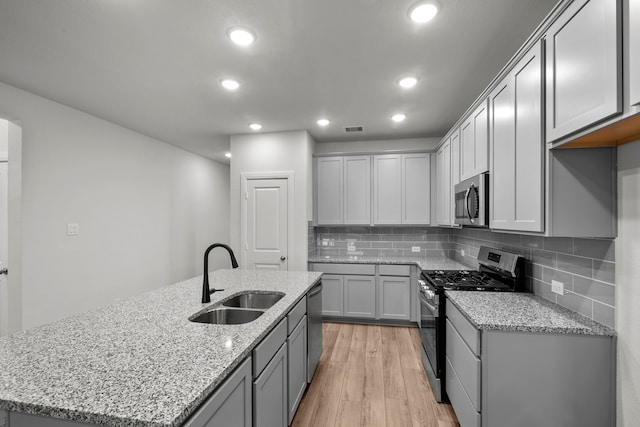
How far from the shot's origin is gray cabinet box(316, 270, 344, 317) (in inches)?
156

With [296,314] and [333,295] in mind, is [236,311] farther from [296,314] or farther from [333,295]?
[333,295]

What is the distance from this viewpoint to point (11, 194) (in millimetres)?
2678

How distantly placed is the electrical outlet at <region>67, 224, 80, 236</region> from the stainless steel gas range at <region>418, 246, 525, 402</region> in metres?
3.73

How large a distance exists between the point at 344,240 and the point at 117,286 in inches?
123

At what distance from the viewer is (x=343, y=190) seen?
4266 mm

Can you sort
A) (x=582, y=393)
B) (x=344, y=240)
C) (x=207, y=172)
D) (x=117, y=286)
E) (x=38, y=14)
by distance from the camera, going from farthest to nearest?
(x=207, y=172) → (x=344, y=240) → (x=117, y=286) → (x=38, y=14) → (x=582, y=393)

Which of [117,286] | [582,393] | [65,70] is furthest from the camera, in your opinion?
[117,286]

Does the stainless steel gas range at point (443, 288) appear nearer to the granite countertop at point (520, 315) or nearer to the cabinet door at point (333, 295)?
the granite countertop at point (520, 315)

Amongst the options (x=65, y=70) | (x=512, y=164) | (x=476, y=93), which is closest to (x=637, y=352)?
(x=512, y=164)

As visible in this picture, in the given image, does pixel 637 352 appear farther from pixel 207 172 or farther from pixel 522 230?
pixel 207 172

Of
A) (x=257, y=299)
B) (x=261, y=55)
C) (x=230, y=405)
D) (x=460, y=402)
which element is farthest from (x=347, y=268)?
(x=230, y=405)

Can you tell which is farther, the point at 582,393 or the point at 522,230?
the point at 522,230

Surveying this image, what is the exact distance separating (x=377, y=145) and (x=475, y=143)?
2132mm

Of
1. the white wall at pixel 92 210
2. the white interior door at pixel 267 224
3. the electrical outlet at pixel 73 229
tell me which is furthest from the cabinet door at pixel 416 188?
the electrical outlet at pixel 73 229
